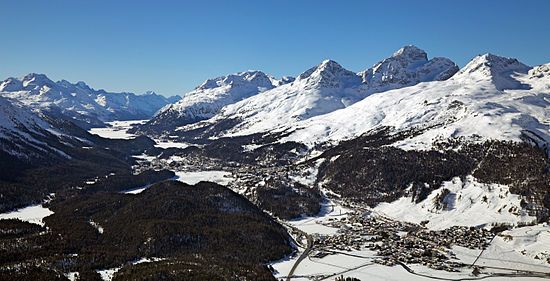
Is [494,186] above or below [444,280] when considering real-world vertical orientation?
above

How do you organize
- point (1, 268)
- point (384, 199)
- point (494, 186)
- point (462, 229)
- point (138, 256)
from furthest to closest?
point (384, 199) → point (494, 186) → point (462, 229) → point (138, 256) → point (1, 268)

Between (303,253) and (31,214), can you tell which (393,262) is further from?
(31,214)

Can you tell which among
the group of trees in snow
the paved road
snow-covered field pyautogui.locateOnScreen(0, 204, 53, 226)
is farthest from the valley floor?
the group of trees in snow

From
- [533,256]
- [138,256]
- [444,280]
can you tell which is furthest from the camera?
[533,256]

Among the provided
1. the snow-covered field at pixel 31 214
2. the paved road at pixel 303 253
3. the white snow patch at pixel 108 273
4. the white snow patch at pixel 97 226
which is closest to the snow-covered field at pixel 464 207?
the paved road at pixel 303 253

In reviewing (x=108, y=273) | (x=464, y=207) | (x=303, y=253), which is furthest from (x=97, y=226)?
(x=464, y=207)

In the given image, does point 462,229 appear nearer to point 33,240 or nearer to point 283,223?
point 283,223

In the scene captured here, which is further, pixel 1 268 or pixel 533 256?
pixel 533 256

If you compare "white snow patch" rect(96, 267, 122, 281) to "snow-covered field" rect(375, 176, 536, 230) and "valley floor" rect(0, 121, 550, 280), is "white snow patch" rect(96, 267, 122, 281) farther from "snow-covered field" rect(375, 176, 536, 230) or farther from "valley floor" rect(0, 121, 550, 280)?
"snow-covered field" rect(375, 176, 536, 230)

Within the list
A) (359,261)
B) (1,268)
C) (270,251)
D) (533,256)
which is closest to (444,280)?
(359,261)
